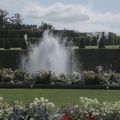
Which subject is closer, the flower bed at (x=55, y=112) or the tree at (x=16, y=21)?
the flower bed at (x=55, y=112)

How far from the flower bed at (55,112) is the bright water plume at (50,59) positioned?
20290mm

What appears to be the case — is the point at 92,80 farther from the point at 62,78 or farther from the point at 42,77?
the point at 42,77

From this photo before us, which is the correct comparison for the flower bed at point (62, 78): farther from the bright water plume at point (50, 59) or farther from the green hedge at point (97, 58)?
the green hedge at point (97, 58)

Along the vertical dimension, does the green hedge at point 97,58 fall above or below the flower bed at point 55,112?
below

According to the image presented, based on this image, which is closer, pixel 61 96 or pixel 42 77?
pixel 61 96

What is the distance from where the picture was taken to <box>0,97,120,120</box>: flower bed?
6.89 meters

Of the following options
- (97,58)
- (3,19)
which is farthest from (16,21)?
(97,58)

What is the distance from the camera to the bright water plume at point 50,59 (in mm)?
28141

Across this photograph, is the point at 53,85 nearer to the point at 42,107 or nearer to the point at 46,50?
the point at 46,50

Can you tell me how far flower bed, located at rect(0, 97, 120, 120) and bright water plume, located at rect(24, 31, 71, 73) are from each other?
2029 centimetres

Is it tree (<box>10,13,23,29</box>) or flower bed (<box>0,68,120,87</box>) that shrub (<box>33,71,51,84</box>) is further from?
tree (<box>10,13,23,29</box>)

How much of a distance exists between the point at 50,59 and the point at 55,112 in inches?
869

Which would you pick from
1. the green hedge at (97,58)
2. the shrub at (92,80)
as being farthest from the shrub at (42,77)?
the green hedge at (97,58)

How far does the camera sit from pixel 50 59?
29062mm
